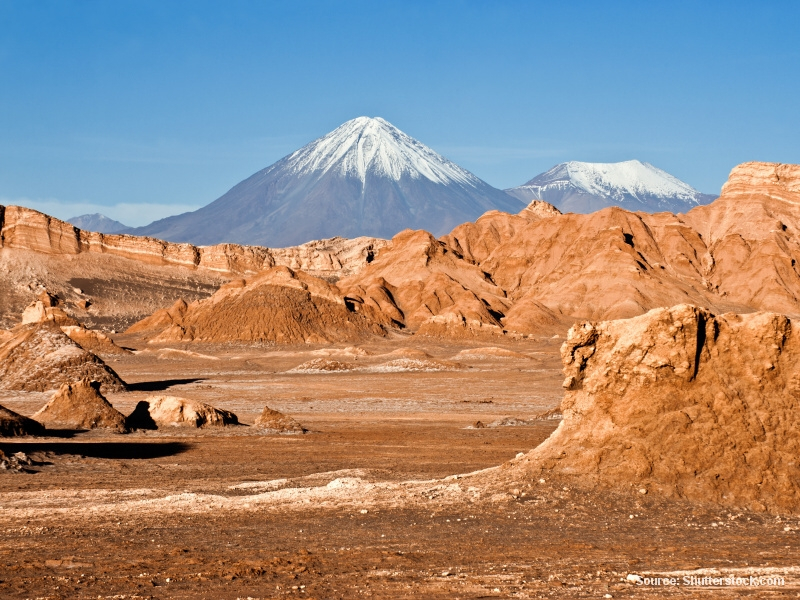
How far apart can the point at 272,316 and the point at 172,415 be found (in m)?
54.4

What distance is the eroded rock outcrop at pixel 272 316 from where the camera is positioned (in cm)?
7969

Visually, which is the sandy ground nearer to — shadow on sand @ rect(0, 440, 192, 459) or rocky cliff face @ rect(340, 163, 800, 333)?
shadow on sand @ rect(0, 440, 192, 459)

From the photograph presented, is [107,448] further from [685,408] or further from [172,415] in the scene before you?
[685,408]

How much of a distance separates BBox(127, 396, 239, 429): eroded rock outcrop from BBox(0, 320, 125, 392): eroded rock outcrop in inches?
393

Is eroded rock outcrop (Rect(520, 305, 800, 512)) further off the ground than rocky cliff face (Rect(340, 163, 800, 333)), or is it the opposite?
rocky cliff face (Rect(340, 163, 800, 333))

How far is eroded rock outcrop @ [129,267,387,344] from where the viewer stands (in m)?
79.7

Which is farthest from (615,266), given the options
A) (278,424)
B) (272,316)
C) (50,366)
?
(278,424)

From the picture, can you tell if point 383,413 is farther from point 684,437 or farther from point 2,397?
point 684,437

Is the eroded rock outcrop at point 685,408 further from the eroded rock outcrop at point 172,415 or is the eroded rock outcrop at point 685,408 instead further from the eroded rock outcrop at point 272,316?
the eroded rock outcrop at point 272,316

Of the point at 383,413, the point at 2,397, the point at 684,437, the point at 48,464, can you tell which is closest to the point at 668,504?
the point at 684,437

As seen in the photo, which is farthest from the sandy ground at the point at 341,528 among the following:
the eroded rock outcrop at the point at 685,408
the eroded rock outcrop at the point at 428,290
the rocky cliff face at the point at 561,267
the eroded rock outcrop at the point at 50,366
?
the rocky cliff face at the point at 561,267

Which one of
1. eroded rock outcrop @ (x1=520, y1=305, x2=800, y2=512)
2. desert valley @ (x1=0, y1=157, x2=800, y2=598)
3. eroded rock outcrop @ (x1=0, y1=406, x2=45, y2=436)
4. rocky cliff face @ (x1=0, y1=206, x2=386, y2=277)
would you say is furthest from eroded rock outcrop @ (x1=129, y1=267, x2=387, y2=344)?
eroded rock outcrop @ (x1=520, y1=305, x2=800, y2=512)

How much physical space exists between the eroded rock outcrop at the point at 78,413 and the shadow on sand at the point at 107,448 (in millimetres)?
2662

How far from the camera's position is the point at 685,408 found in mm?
13711
